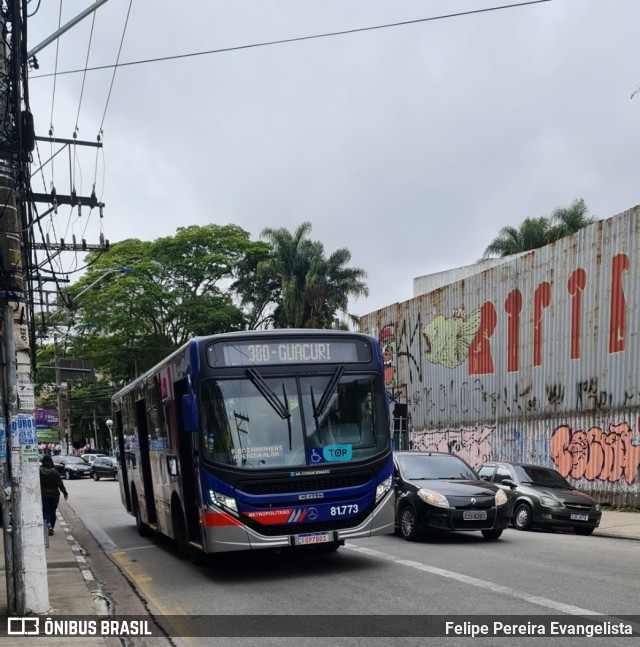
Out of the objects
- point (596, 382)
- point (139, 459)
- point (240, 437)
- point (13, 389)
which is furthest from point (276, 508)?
point (596, 382)

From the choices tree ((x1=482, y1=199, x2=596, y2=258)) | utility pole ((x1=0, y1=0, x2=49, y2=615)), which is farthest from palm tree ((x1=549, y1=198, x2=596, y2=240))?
utility pole ((x1=0, y1=0, x2=49, y2=615))

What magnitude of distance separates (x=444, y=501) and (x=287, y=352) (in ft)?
13.8

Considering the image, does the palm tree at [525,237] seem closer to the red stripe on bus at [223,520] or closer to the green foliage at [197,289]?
the green foliage at [197,289]

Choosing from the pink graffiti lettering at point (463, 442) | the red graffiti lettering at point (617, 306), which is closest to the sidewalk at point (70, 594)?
the red graffiti lettering at point (617, 306)

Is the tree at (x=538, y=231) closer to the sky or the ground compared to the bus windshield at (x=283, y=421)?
closer to the sky

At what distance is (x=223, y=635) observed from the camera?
7.30 m

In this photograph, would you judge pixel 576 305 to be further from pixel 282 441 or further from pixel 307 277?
pixel 307 277

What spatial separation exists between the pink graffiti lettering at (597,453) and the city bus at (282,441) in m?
11.7

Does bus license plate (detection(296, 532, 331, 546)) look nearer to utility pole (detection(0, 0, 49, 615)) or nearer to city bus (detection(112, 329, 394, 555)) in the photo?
city bus (detection(112, 329, 394, 555))

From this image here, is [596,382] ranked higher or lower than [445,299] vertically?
lower

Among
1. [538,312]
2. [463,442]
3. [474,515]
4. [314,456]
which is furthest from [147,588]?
[463,442]

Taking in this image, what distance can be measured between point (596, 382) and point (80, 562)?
1396 cm

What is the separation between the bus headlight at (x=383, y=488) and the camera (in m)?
10.3

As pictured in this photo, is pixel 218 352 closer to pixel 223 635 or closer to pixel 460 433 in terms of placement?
pixel 223 635
